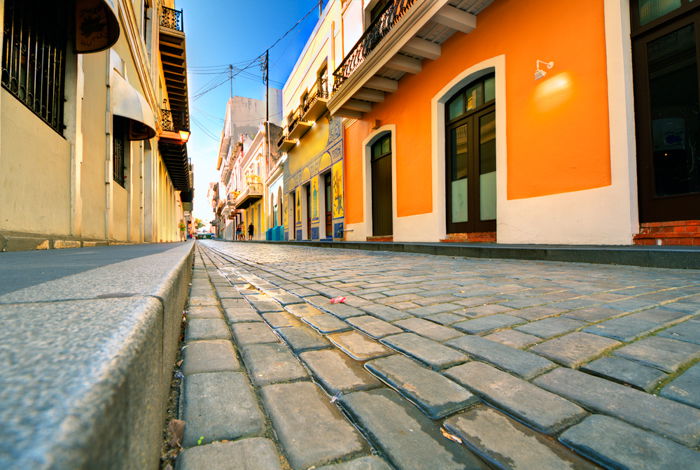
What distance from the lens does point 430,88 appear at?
8.65 m

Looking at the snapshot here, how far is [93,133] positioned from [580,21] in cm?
860

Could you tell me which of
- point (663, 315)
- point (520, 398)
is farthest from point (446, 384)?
point (663, 315)

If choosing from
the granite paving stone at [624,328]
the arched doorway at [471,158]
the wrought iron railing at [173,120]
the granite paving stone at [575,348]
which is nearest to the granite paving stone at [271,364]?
the granite paving stone at [575,348]

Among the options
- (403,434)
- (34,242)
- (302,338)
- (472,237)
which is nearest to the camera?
(403,434)

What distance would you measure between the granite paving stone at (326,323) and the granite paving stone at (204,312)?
547mm

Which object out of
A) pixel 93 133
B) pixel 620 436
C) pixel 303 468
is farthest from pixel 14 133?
pixel 620 436

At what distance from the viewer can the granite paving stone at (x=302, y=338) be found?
4.91 ft

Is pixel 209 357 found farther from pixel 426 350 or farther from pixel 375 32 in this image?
pixel 375 32

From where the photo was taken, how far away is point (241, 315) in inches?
79.9

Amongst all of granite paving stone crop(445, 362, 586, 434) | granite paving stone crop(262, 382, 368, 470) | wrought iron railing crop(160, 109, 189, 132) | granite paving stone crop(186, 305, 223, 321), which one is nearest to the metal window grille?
granite paving stone crop(186, 305, 223, 321)

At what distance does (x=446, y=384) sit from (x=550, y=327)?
862 millimetres

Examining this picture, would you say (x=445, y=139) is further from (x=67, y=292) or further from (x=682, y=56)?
(x=67, y=292)

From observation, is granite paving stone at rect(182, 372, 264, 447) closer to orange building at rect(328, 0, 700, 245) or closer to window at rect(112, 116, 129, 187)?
orange building at rect(328, 0, 700, 245)

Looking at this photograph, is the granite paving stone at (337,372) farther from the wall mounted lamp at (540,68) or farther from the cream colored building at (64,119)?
the wall mounted lamp at (540,68)
